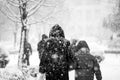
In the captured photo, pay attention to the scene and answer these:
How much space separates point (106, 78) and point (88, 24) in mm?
165927

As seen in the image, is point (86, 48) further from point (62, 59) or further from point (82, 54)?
point (62, 59)

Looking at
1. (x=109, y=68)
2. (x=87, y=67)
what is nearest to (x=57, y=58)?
(x=87, y=67)

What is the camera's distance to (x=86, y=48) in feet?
19.5

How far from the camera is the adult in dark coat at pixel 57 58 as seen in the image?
459cm

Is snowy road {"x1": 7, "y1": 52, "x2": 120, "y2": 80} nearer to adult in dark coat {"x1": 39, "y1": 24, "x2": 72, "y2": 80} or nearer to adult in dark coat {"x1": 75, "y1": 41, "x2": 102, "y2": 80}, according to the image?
adult in dark coat {"x1": 75, "y1": 41, "x2": 102, "y2": 80}

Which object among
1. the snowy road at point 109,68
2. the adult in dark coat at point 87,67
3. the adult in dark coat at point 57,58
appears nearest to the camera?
the adult in dark coat at point 57,58

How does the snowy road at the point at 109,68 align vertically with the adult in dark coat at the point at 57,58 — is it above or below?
below

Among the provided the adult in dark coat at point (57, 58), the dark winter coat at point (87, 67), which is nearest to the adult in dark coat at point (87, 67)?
the dark winter coat at point (87, 67)

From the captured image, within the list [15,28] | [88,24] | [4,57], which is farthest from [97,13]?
[4,57]

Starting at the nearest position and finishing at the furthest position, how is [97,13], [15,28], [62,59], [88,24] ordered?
[62,59], [15,28], [88,24], [97,13]

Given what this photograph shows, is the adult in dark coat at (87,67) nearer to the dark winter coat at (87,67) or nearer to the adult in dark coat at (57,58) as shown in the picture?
the dark winter coat at (87,67)

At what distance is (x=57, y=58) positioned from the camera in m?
4.60

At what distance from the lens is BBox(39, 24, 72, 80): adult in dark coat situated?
4.59m

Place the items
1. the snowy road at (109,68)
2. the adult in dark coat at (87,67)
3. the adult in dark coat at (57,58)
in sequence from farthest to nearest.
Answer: the snowy road at (109,68)
the adult in dark coat at (87,67)
the adult in dark coat at (57,58)
